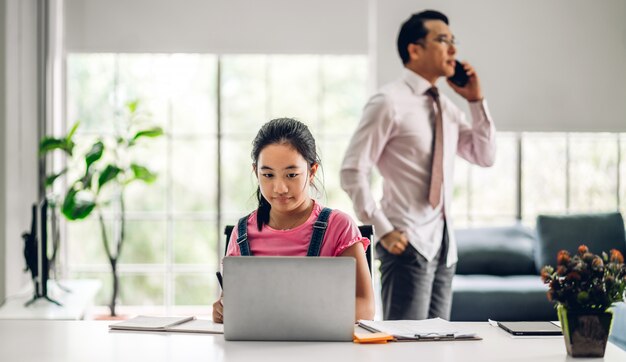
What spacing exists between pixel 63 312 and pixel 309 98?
4.93 metres

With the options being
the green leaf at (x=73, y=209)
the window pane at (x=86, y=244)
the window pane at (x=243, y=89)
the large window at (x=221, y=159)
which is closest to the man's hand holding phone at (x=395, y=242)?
the green leaf at (x=73, y=209)

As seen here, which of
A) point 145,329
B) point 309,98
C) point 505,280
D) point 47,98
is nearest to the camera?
point 145,329

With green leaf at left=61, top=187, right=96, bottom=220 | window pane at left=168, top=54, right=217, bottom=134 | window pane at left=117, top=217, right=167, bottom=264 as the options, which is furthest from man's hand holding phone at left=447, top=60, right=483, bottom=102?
window pane at left=117, top=217, right=167, bottom=264

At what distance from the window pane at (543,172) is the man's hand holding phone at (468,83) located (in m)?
3.37

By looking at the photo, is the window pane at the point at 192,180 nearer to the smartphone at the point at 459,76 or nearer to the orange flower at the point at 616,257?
the smartphone at the point at 459,76

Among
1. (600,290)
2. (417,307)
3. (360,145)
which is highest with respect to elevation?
(360,145)

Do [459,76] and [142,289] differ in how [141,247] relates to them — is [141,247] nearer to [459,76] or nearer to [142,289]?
[142,289]

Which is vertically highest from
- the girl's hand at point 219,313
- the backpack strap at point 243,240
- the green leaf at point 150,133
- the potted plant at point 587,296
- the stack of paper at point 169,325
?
the green leaf at point 150,133

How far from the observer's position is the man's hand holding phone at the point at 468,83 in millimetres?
3420

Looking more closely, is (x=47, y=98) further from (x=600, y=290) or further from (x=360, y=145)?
(x=600, y=290)

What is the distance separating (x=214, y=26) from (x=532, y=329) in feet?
12.8

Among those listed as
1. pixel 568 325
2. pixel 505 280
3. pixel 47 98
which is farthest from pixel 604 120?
pixel 568 325

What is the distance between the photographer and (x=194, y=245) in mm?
9055

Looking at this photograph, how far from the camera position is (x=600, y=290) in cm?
197
